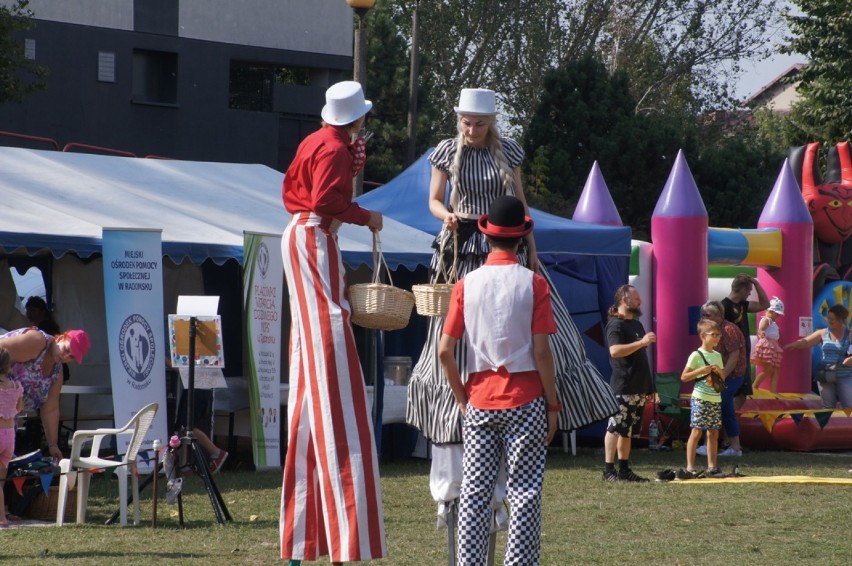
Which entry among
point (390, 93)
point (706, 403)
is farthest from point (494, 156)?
point (390, 93)

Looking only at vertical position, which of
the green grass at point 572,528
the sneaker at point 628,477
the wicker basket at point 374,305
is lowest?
the green grass at point 572,528

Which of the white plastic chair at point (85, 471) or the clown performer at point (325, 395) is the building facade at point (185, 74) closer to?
the white plastic chair at point (85, 471)

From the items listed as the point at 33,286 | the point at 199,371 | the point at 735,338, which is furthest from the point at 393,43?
the point at 199,371

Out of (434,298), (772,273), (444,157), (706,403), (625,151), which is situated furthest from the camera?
(625,151)

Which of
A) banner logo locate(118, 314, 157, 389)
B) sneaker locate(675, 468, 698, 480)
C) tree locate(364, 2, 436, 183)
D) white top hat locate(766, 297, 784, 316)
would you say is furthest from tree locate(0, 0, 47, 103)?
tree locate(364, 2, 436, 183)

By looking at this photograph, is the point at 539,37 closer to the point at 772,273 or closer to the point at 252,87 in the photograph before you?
the point at 252,87

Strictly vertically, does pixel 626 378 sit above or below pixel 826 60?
below

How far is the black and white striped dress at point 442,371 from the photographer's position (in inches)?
235

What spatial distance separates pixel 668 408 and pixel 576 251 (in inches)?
77.5

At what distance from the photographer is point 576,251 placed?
13273mm

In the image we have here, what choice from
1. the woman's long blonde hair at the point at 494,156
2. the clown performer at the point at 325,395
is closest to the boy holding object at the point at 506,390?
the clown performer at the point at 325,395

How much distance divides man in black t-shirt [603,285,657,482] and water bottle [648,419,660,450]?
2938 mm

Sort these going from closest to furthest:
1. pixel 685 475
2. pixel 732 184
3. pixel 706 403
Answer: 1. pixel 685 475
2. pixel 706 403
3. pixel 732 184

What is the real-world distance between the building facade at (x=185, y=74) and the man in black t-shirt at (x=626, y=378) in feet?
64.6
